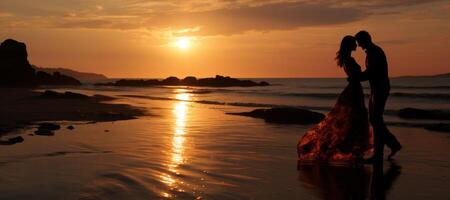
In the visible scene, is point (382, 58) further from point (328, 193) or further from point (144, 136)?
point (144, 136)

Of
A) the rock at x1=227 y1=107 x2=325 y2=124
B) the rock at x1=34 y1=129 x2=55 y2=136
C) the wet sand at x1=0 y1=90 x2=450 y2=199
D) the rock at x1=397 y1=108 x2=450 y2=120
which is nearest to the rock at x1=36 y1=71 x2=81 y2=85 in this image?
the rock at x1=227 y1=107 x2=325 y2=124

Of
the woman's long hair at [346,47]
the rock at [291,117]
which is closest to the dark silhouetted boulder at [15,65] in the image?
the rock at [291,117]

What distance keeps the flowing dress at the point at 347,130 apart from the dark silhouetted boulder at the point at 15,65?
219 feet

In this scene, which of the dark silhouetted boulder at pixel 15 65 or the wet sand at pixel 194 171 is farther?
the dark silhouetted boulder at pixel 15 65

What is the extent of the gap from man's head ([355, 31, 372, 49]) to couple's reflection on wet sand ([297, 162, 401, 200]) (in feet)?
6.01

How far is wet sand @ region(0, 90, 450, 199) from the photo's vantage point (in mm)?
5859

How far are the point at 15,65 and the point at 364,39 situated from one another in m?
73.9

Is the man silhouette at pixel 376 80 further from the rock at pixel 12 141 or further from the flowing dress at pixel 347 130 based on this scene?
the rock at pixel 12 141

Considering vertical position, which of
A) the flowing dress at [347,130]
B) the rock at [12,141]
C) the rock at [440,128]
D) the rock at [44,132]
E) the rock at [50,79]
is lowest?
the rock at [440,128]

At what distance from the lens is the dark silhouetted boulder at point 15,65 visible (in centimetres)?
6921

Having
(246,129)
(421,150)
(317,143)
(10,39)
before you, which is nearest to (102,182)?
(317,143)

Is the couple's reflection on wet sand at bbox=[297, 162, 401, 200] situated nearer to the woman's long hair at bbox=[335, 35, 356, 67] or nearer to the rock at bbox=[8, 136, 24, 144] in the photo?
the woman's long hair at bbox=[335, 35, 356, 67]

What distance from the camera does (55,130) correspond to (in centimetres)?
1297

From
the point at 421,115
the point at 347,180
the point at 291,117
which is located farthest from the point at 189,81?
the point at 347,180
